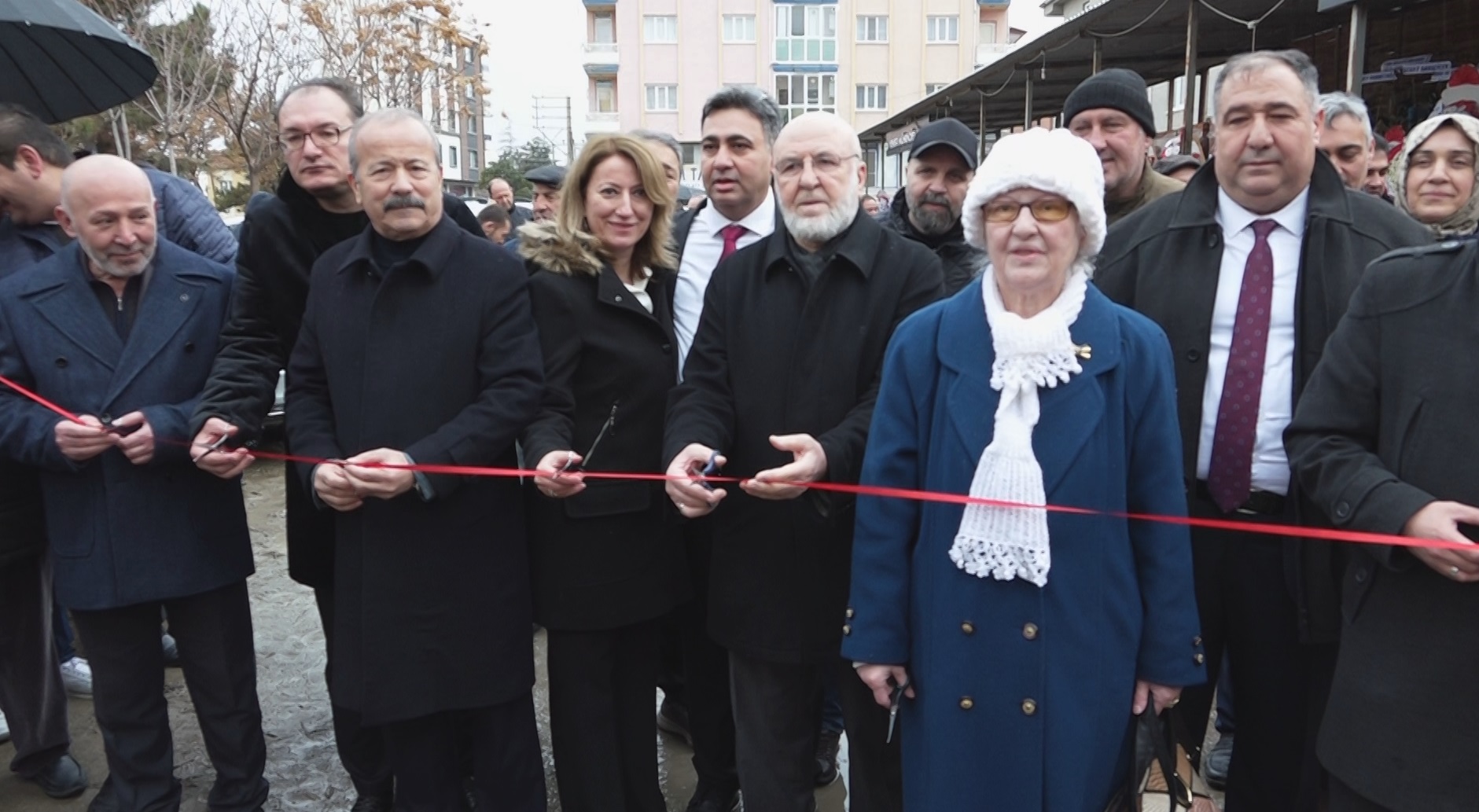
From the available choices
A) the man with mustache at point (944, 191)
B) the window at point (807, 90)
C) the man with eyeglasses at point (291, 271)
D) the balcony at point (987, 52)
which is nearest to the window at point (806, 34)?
the window at point (807, 90)

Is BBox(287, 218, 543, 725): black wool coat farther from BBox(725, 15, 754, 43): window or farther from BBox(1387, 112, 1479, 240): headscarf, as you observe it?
→ BBox(725, 15, 754, 43): window

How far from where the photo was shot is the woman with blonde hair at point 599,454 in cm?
306

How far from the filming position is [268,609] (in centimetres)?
575

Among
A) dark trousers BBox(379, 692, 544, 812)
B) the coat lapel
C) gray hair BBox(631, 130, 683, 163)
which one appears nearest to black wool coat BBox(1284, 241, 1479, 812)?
dark trousers BBox(379, 692, 544, 812)

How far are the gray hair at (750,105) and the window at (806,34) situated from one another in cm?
5145

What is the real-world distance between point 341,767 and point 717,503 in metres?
2.29

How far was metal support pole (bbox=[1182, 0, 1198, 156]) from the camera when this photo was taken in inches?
449

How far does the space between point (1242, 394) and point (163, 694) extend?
368cm

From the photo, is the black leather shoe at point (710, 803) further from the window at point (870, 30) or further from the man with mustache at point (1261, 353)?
the window at point (870, 30)

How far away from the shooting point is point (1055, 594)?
223 centimetres

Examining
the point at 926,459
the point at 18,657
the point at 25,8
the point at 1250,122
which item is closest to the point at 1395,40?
the point at 1250,122

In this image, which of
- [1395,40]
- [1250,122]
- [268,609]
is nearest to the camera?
[1250,122]

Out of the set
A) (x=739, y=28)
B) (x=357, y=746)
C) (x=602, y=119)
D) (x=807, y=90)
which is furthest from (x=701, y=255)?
(x=739, y=28)

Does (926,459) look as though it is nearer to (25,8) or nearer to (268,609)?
(25,8)
